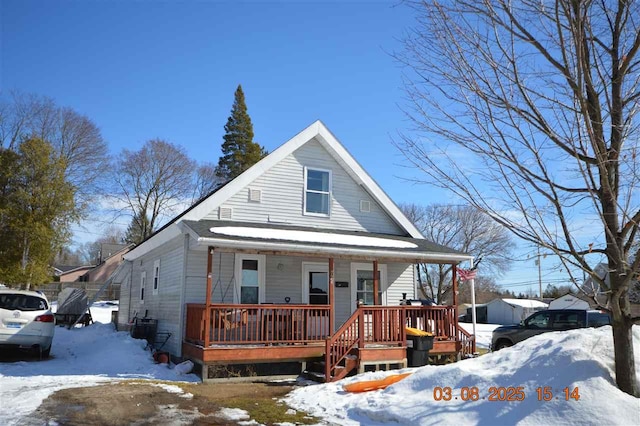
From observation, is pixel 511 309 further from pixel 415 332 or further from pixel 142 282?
pixel 415 332

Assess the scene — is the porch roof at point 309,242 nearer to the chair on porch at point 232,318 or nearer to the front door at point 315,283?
the front door at point 315,283

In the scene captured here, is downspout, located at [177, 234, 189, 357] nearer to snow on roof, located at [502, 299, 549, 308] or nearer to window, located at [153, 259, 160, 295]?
window, located at [153, 259, 160, 295]

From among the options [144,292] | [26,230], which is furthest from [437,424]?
[26,230]

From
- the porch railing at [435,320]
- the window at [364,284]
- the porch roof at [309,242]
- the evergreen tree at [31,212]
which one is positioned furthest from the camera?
the evergreen tree at [31,212]

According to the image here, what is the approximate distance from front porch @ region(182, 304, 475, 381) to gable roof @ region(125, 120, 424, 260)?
8.98 ft

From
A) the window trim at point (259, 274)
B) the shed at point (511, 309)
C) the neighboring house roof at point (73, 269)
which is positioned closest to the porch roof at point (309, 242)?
the window trim at point (259, 274)

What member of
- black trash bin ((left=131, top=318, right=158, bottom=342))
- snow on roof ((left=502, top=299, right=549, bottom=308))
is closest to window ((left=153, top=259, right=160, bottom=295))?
black trash bin ((left=131, top=318, right=158, bottom=342))

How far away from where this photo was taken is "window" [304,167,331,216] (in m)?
15.5

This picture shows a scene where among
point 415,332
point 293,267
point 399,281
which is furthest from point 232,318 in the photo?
point 399,281

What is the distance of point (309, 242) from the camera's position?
40.0 ft

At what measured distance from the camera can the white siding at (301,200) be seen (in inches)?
574

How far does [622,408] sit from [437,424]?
2292 millimetres

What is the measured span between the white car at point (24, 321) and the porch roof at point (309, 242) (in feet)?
13.6

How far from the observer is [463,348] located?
13820 mm
